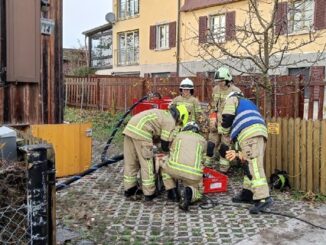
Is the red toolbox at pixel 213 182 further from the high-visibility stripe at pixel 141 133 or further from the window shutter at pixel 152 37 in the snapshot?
the window shutter at pixel 152 37

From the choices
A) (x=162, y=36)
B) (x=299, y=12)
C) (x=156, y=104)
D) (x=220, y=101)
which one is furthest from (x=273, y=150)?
(x=162, y=36)

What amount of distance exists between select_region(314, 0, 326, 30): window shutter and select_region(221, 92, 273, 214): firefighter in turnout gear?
12578mm

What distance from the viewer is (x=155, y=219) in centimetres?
559

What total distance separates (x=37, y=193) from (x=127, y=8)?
27829 millimetres

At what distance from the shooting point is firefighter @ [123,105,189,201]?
623 centimetres

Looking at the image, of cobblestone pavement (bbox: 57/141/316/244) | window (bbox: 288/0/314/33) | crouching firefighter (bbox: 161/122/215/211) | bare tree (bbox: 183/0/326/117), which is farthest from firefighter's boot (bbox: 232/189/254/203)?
window (bbox: 288/0/314/33)

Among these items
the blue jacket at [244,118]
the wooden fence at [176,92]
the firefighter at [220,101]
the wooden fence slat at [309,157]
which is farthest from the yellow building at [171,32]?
the blue jacket at [244,118]

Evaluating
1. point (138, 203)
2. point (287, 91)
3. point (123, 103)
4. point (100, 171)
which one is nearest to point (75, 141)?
point (100, 171)

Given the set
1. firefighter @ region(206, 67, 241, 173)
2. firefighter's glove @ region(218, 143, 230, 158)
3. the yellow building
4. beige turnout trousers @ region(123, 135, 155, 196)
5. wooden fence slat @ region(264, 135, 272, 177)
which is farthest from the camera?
the yellow building

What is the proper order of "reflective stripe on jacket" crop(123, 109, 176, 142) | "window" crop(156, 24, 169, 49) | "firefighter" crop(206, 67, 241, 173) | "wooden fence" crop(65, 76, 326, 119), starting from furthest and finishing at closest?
"window" crop(156, 24, 169, 49) → "wooden fence" crop(65, 76, 326, 119) → "firefighter" crop(206, 67, 241, 173) → "reflective stripe on jacket" crop(123, 109, 176, 142)

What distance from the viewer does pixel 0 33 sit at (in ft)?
21.4

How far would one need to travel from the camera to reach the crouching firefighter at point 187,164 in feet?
19.6

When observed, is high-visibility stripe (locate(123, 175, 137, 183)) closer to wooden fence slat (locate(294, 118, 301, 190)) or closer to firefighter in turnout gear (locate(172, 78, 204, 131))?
wooden fence slat (locate(294, 118, 301, 190))

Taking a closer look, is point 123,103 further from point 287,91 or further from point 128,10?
point 128,10
